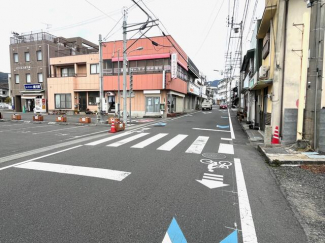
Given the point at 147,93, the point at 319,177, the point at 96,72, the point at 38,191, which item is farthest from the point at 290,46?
the point at 96,72

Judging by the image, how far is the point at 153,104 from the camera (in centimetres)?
2719

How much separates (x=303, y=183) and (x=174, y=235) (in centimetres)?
369

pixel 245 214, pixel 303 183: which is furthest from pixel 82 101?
pixel 245 214

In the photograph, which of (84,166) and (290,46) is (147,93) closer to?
(290,46)

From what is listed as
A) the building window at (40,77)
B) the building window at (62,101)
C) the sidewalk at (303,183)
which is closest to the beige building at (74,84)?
the building window at (62,101)

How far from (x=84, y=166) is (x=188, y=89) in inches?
1294

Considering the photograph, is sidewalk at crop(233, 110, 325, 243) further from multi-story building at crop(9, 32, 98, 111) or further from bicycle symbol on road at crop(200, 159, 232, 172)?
multi-story building at crop(9, 32, 98, 111)

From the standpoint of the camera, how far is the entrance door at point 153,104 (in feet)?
88.5

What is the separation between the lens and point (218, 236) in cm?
286

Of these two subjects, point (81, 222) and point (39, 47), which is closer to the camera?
point (81, 222)

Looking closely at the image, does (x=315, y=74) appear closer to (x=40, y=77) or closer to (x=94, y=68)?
(x=94, y=68)

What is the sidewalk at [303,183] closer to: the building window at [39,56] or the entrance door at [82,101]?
the entrance door at [82,101]

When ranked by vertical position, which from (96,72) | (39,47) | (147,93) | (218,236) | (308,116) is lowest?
(218,236)

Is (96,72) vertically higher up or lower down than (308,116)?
higher up
